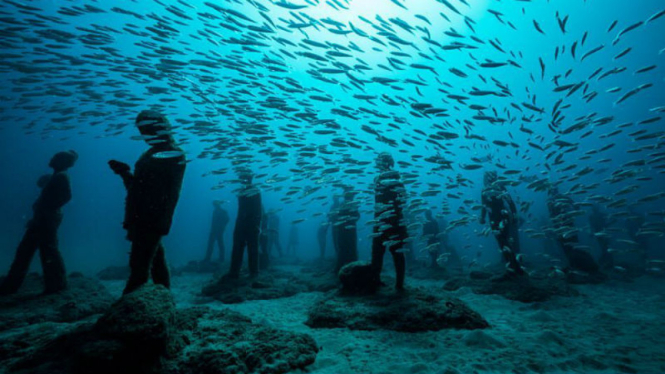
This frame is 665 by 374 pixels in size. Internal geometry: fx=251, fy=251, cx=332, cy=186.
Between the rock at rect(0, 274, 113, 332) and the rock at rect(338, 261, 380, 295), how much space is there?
5682 millimetres

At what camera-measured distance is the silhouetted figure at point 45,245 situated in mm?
6105

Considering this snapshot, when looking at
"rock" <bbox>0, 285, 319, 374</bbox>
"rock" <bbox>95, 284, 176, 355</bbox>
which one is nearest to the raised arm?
"rock" <bbox>0, 285, 319, 374</bbox>

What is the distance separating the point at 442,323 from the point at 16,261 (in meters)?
9.77

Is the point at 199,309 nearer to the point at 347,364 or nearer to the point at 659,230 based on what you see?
the point at 347,364

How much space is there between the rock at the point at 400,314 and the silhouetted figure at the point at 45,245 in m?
6.61

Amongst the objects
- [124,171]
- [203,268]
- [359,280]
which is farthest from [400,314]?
[203,268]

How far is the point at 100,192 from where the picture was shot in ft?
437

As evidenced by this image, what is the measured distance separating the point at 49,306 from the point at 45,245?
1.59m

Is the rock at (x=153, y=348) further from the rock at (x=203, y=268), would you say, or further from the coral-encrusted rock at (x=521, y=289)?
the rock at (x=203, y=268)

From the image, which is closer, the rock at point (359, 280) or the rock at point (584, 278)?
the rock at point (359, 280)

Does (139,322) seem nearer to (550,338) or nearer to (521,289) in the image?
(550,338)

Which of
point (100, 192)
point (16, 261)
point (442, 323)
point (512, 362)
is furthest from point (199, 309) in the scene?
point (100, 192)

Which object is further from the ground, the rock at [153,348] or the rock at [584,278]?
the rock at [153,348]

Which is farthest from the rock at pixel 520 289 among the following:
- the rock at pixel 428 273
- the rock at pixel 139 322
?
the rock at pixel 139 322
